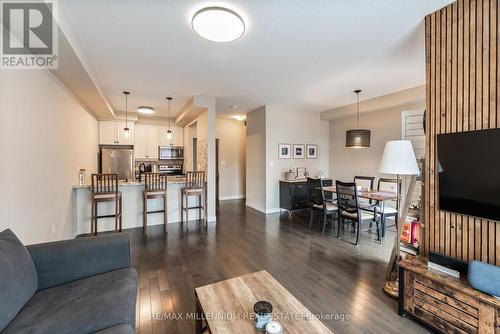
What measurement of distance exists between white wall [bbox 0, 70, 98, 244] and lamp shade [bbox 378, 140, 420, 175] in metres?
3.61

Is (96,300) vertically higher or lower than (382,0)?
lower

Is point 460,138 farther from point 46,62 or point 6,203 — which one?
point 46,62

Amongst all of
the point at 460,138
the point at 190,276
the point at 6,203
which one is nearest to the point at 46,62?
the point at 6,203

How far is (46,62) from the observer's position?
2.49 m

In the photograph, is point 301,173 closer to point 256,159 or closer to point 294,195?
point 294,195

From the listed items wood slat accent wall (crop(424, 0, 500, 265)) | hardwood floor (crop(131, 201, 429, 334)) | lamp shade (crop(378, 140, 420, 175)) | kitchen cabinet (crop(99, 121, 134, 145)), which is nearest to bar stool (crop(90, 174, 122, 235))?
hardwood floor (crop(131, 201, 429, 334))

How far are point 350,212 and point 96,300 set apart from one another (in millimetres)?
3484

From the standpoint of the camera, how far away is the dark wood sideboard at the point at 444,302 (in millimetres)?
1406

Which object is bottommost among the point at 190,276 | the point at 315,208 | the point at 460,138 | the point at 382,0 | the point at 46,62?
the point at 190,276

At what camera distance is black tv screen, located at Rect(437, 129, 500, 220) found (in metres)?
1.58

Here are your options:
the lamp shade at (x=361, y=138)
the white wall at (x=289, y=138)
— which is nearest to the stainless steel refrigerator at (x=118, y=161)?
the white wall at (x=289, y=138)

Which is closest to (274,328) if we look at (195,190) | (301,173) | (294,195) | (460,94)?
(460,94)

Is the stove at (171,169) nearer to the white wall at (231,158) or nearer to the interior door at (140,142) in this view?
the interior door at (140,142)

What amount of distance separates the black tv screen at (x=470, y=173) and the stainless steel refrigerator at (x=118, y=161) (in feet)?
21.7
